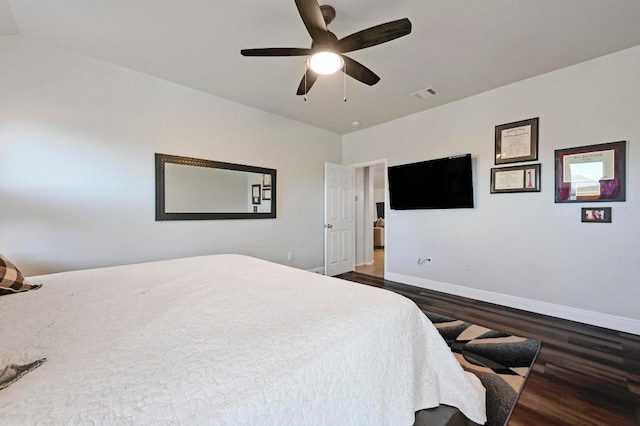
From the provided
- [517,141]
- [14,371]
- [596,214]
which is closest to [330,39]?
[14,371]

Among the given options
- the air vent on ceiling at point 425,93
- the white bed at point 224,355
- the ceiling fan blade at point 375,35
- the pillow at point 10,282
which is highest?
the air vent on ceiling at point 425,93

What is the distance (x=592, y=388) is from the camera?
1735 millimetres

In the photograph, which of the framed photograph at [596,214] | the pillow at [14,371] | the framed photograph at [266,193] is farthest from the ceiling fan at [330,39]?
the framed photograph at [596,214]

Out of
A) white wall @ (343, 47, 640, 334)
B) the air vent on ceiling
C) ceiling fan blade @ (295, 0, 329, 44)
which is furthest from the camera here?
the air vent on ceiling

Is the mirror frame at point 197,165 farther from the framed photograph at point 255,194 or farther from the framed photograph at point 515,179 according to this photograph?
the framed photograph at point 515,179

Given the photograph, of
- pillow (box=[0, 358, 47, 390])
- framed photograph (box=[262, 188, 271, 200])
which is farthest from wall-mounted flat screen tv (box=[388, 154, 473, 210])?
pillow (box=[0, 358, 47, 390])

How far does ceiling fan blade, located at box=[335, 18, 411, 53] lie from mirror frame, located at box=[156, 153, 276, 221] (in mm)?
2290

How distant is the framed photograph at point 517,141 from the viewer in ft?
9.82

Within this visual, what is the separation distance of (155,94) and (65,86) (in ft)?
2.46

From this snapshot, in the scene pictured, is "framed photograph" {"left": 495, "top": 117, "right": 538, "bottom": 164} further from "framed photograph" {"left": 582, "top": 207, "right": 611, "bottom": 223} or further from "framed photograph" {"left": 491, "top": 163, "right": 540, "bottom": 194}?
"framed photograph" {"left": 582, "top": 207, "right": 611, "bottom": 223}

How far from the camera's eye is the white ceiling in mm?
1957

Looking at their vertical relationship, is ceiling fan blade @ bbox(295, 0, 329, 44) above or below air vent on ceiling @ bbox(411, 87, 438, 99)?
below

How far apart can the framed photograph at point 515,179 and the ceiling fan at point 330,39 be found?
2.24 metres

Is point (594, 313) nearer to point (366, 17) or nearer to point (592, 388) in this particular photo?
point (592, 388)
